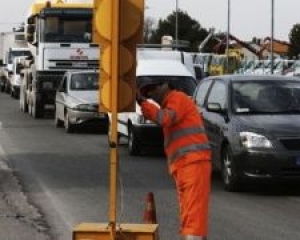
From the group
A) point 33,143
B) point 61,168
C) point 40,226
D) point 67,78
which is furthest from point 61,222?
point 67,78

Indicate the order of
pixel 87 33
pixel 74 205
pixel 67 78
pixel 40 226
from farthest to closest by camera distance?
1. pixel 87 33
2. pixel 67 78
3. pixel 74 205
4. pixel 40 226

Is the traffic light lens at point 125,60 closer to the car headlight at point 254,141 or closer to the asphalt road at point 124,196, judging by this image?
the asphalt road at point 124,196

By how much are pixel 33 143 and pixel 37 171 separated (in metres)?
5.65

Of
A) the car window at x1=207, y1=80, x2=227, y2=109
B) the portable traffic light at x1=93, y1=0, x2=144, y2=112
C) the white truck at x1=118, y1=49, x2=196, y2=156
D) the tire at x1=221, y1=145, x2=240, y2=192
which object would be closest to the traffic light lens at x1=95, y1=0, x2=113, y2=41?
the portable traffic light at x1=93, y1=0, x2=144, y2=112

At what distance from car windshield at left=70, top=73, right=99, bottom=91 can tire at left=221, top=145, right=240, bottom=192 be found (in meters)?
12.4

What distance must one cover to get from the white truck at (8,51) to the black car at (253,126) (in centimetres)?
3954

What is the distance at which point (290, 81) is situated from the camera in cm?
1493

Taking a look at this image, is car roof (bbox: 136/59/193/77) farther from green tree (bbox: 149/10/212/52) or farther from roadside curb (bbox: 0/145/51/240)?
green tree (bbox: 149/10/212/52)

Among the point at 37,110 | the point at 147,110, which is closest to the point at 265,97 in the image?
the point at 147,110

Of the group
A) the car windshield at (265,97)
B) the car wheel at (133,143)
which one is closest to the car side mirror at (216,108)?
the car windshield at (265,97)

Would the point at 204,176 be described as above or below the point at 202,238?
above

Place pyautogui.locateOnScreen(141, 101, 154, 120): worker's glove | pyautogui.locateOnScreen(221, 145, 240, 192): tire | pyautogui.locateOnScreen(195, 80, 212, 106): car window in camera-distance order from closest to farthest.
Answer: pyautogui.locateOnScreen(141, 101, 154, 120): worker's glove < pyautogui.locateOnScreen(221, 145, 240, 192): tire < pyautogui.locateOnScreen(195, 80, 212, 106): car window

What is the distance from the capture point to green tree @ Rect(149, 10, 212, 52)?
10906 centimetres

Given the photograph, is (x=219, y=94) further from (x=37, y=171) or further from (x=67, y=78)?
(x=67, y=78)
